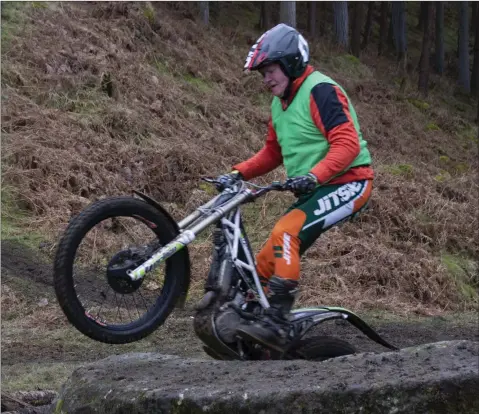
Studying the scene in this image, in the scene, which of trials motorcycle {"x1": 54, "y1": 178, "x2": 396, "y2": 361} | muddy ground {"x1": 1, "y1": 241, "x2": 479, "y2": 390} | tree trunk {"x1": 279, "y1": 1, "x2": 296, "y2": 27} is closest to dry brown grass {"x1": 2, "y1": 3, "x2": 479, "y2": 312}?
muddy ground {"x1": 1, "y1": 241, "x2": 479, "y2": 390}

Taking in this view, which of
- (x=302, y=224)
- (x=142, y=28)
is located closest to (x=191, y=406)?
(x=302, y=224)

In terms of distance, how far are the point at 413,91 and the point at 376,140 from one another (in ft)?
21.6

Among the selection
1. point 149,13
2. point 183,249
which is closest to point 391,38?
point 149,13

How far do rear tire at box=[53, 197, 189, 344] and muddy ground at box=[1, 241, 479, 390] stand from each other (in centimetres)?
192

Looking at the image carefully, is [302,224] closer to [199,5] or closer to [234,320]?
[234,320]

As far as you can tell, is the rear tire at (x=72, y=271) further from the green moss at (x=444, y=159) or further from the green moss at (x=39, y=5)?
the green moss at (x=444, y=159)

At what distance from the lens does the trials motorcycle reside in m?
5.08

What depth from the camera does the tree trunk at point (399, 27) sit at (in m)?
36.2

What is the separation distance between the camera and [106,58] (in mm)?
15797

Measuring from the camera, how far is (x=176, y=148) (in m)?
13.8

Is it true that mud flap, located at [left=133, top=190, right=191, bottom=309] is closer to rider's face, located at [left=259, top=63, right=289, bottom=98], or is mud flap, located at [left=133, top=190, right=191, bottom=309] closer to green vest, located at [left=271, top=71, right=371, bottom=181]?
green vest, located at [left=271, top=71, right=371, bottom=181]

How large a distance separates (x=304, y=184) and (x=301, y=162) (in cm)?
45

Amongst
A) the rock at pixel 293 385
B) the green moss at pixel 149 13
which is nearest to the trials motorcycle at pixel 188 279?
the rock at pixel 293 385

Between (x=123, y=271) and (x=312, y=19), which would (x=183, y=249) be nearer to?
(x=123, y=271)
